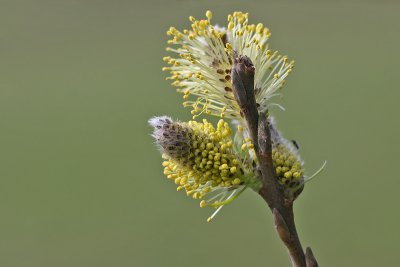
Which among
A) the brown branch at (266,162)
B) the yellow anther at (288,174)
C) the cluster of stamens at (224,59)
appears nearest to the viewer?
the brown branch at (266,162)

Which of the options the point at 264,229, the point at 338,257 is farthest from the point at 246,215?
the point at 338,257

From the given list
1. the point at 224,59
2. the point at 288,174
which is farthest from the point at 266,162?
the point at 224,59

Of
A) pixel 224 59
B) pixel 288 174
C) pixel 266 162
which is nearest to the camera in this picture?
pixel 266 162

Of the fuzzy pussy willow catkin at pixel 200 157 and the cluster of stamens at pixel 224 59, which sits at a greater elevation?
the cluster of stamens at pixel 224 59

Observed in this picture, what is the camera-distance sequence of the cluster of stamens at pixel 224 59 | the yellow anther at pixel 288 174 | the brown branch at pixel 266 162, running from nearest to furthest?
the brown branch at pixel 266 162, the yellow anther at pixel 288 174, the cluster of stamens at pixel 224 59

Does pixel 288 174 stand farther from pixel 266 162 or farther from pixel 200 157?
pixel 200 157

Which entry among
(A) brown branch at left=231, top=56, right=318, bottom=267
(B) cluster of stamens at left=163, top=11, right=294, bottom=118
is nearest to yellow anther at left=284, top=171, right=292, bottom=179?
(A) brown branch at left=231, top=56, right=318, bottom=267

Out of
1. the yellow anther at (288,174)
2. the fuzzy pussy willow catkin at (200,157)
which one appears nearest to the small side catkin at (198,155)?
the fuzzy pussy willow catkin at (200,157)

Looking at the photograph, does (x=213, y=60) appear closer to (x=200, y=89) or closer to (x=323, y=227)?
(x=200, y=89)

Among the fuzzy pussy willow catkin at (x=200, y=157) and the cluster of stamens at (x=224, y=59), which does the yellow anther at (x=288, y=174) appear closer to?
the fuzzy pussy willow catkin at (x=200, y=157)
